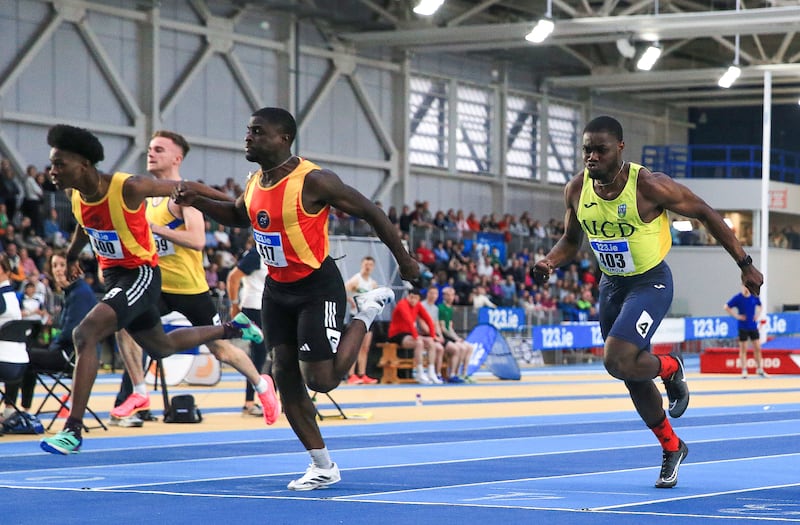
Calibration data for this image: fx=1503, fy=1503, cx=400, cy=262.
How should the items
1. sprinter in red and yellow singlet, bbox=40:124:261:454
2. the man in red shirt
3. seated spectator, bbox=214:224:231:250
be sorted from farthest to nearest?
seated spectator, bbox=214:224:231:250 → the man in red shirt → sprinter in red and yellow singlet, bbox=40:124:261:454

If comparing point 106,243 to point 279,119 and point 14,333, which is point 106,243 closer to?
point 14,333

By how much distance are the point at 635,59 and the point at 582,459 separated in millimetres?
36791

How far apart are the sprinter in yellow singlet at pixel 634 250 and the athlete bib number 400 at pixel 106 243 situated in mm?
3128

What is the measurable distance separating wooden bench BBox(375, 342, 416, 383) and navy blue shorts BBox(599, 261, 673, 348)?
14.5 meters

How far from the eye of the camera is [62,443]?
28.9 feet

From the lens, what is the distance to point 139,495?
24.3 ft

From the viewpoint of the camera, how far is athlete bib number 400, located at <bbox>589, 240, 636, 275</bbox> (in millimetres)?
8172

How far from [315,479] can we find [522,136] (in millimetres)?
38362

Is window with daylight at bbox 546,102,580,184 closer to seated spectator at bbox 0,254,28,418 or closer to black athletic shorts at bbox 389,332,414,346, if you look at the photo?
black athletic shorts at bbox 389,332,414,346

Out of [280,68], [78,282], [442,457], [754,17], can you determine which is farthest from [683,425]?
[280,68]

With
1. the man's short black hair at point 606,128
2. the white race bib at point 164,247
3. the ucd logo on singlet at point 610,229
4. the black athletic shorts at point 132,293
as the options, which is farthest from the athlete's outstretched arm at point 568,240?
the white race bib at point 164,247

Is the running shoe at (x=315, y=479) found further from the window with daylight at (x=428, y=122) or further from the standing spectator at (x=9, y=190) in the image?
the window with daylight at (x=428, y=122)

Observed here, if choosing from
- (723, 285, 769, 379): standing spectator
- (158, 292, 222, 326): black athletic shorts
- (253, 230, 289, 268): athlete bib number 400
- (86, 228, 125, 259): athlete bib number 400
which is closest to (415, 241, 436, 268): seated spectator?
(723, 285, 769, 379): standing spectator

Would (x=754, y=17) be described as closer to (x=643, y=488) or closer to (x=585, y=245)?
(x=585, y=245)
